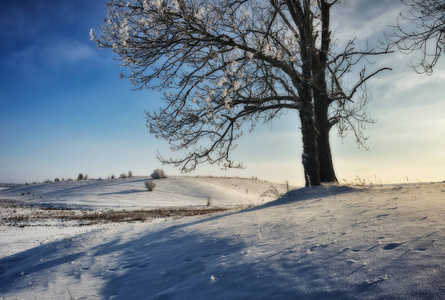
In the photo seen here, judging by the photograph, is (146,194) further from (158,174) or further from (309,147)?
(309,147)

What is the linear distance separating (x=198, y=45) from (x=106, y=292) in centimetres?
664

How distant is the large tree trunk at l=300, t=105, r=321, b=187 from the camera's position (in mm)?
9609

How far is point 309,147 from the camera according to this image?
9.77m

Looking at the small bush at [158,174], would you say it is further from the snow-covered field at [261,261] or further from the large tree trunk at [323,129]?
the snow-covered field at [261,261]

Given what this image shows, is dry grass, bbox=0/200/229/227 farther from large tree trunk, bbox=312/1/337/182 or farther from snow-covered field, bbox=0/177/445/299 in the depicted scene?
large tree trunk, bbox=312/1/337/182

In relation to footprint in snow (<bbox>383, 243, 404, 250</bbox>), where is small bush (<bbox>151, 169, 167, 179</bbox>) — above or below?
above

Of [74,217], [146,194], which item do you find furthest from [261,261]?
[146,194]

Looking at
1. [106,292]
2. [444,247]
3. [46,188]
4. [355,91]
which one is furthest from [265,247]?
[46,188]

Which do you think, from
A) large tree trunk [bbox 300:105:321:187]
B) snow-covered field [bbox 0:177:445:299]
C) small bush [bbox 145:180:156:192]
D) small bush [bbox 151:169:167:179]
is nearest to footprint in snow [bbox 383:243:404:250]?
snow-covered field [bbox 0:177:445:299]

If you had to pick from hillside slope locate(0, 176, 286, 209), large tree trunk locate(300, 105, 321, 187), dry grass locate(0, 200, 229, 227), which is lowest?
dry grass locate(0, 200, 229, 227)

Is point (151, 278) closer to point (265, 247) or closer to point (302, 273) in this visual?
point (265, 247)

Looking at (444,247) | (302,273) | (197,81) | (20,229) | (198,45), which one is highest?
(198,45)

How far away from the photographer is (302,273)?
2670mm

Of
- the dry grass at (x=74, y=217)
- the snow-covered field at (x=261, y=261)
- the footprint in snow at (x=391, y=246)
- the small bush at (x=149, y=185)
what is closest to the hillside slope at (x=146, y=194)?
the small bush at (x=149, y=185)
